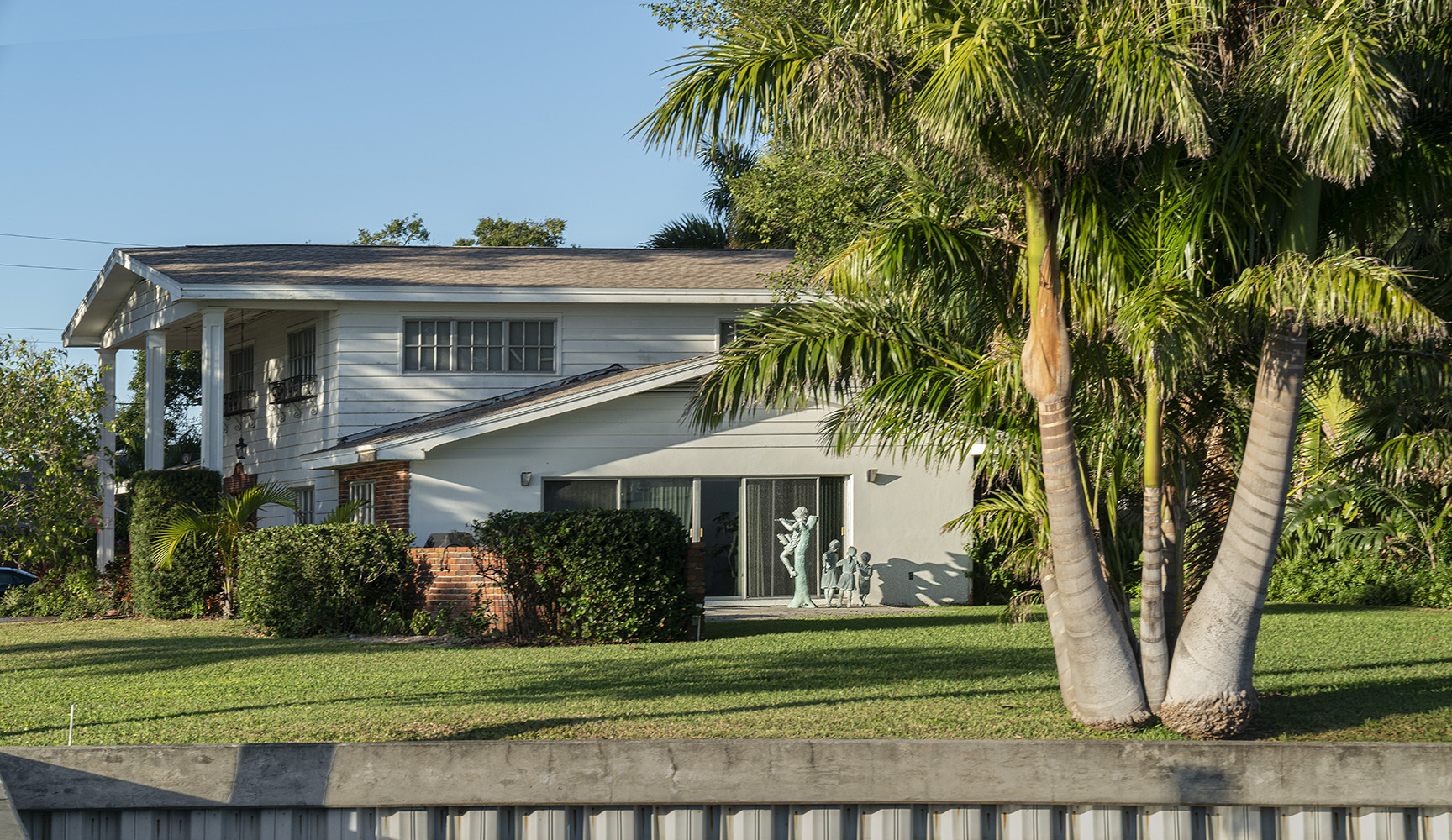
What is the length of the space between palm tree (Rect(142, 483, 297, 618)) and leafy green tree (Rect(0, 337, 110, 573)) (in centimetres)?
178

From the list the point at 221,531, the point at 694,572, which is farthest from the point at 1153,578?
the point at 221,531

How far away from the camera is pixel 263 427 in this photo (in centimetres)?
2306

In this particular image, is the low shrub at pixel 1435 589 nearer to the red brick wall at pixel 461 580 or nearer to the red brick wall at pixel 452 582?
the red brick wall at pixel 461 580

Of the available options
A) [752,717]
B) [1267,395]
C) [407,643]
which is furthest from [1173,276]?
[407,643]

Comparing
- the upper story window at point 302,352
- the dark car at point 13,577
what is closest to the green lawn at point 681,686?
the upper story window at point 302,352

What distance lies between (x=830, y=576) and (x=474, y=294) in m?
6.89

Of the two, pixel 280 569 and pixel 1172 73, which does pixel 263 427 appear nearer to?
pixel 280 569

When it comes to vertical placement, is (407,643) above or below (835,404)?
below

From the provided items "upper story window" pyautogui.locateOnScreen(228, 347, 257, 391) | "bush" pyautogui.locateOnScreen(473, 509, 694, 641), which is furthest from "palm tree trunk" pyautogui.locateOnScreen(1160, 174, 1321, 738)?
"upper story window" pyautogui.locateOnScreen(228, 347, 257, 391)

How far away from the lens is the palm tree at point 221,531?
17656mm

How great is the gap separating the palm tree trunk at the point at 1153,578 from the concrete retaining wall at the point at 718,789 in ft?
6.98

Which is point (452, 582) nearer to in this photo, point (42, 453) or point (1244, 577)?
point (42, 453)

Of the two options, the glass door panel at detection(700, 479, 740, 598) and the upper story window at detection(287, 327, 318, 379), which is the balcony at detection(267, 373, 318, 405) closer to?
the upper story window at detection(287, 327, 318, 379)

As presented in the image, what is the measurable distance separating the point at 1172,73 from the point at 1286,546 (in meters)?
12.8
